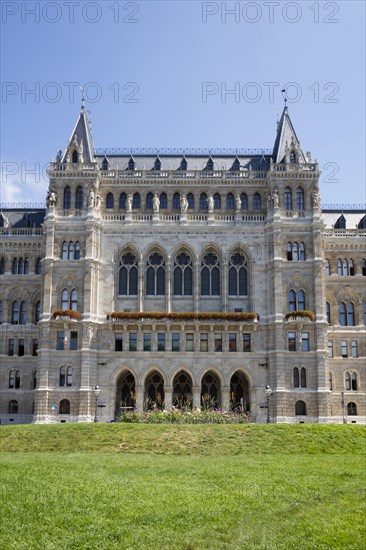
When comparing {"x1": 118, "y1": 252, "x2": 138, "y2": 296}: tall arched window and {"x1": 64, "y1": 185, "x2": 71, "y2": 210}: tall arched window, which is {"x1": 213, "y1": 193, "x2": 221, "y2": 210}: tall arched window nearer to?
{"x1": 118, "y1": 252, "x2": 138, "y2": 296}: tall arched window

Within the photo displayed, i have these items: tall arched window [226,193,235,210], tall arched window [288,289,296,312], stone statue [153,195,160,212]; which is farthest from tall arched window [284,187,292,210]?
stone statue [153,195,160,212]

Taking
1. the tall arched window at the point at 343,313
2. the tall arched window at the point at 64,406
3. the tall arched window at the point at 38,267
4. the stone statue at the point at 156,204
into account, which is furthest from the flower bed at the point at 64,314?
the tall arched window at the point at 343,313

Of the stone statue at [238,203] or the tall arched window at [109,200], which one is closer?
the stone statue at [238,203]

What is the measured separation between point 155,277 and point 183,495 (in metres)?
40.9

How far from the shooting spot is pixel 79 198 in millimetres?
62500

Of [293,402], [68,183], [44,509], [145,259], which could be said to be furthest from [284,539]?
[68,183]

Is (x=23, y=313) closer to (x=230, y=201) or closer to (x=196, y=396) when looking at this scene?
(x=196, y=396)

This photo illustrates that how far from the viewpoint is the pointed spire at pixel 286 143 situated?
6356 centimetres

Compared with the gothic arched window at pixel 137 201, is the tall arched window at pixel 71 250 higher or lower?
lower

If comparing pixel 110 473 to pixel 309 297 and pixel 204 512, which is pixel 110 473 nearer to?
pixel 204 512

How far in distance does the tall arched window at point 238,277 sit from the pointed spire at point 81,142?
18.4 meters

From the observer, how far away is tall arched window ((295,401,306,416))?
2251 inches

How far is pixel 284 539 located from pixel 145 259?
4584cm

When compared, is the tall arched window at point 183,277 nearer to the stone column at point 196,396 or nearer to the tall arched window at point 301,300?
the stone column at point 196,396
